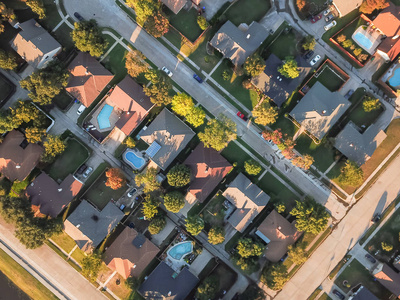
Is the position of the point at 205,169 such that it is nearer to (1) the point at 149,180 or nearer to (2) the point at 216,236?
(1) the point at 149,180

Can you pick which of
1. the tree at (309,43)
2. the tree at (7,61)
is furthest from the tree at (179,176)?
the tree at (7,61)

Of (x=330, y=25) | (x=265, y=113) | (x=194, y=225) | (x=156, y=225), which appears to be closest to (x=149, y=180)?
(x=156, y=225)

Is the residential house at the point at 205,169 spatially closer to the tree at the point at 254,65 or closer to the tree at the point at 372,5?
the tree at the point at 254,65

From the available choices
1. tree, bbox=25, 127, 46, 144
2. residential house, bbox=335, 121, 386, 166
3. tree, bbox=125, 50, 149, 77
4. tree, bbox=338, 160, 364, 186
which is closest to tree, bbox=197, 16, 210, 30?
tree, bbox=125, 50, 149, 77

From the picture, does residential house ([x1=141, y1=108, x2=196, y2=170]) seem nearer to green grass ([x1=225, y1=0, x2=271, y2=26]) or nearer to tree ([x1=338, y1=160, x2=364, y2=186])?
green grass ([x1=225, y1=0, x2=271, y2=26])

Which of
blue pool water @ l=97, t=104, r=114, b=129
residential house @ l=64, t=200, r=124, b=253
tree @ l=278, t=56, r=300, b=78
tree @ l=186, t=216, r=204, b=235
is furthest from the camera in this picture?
blue pool water @ l=97, t=104, r=114, b=129

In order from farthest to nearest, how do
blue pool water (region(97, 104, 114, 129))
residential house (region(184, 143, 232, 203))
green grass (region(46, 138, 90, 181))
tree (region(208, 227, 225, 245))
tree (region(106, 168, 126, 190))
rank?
green grass (region(46, 138, 90, 181)) → blue pool water (region(97, 104, 114, 129)) → residential house (region(184, 143, 232, 203)) → tree (region(106, 168, 126, 190)) → tree (region(208, 227, 225, 245))
